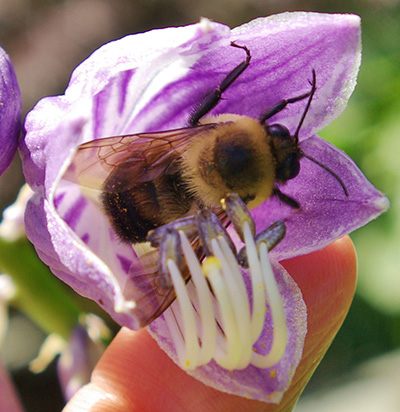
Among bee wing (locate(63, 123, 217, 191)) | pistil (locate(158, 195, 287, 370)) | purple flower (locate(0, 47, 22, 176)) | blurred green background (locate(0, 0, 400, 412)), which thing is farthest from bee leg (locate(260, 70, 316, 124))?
blurred green background (locate(0, 0, 400, 412))

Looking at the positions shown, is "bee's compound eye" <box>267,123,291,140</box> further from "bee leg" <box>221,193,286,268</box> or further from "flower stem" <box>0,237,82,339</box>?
"flower stem" <box>0,237,82,339</box>

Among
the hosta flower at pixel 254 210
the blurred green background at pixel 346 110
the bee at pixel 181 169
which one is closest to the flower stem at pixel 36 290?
the hosta flower at pixel 254 210

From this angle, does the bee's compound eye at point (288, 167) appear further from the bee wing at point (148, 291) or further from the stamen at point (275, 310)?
the bee wing at point (148, 291)

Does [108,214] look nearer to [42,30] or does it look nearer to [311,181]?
[311,181]

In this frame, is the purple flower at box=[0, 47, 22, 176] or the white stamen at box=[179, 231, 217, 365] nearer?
the white stamen at box=[179, 231, 217, 365]

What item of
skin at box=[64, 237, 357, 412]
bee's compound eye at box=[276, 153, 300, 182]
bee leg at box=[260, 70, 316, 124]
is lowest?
skin at box=[64, 237, 357, 412]

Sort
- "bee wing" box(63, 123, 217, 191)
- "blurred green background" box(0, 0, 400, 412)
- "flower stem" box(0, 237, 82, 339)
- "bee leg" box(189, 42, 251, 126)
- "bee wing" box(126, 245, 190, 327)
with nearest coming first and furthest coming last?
"bee wing" box(126, 245, 190, 327), "bee wing" box(63, 123, 217, 191), "bee leg" box(189, 42, 251, 126), "flower stem" box(0, 237, 82, 339), "blurred green background" box(0, 0, 400, 412)

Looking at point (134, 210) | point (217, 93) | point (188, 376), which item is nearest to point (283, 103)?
point (217, 93)

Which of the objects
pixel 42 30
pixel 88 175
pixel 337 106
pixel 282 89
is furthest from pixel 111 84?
pixel 42 30
